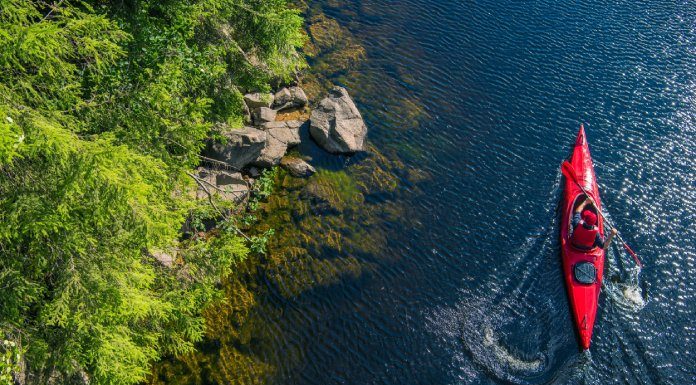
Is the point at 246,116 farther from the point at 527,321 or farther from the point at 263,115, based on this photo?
the point at 527,321

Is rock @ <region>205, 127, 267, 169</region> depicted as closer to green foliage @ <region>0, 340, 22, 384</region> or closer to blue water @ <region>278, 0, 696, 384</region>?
blue water @ <region>278, 0, 696, 384</region>

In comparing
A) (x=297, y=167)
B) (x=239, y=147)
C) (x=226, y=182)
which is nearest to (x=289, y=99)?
(x=297, y=167)

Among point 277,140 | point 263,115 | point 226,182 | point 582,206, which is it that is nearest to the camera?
point 226,182

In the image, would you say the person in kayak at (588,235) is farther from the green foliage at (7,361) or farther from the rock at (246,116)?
the green foliage at (7,361)

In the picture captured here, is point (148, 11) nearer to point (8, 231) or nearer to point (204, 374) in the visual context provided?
point (8, 231)

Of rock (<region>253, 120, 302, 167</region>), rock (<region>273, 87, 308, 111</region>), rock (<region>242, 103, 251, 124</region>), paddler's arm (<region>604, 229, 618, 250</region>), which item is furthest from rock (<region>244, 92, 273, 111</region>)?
paddler's arm (<region>604, 229, 618, 250</region>)

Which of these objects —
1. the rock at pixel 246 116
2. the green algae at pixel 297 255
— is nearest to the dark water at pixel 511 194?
the green algae at pixel 297 255
